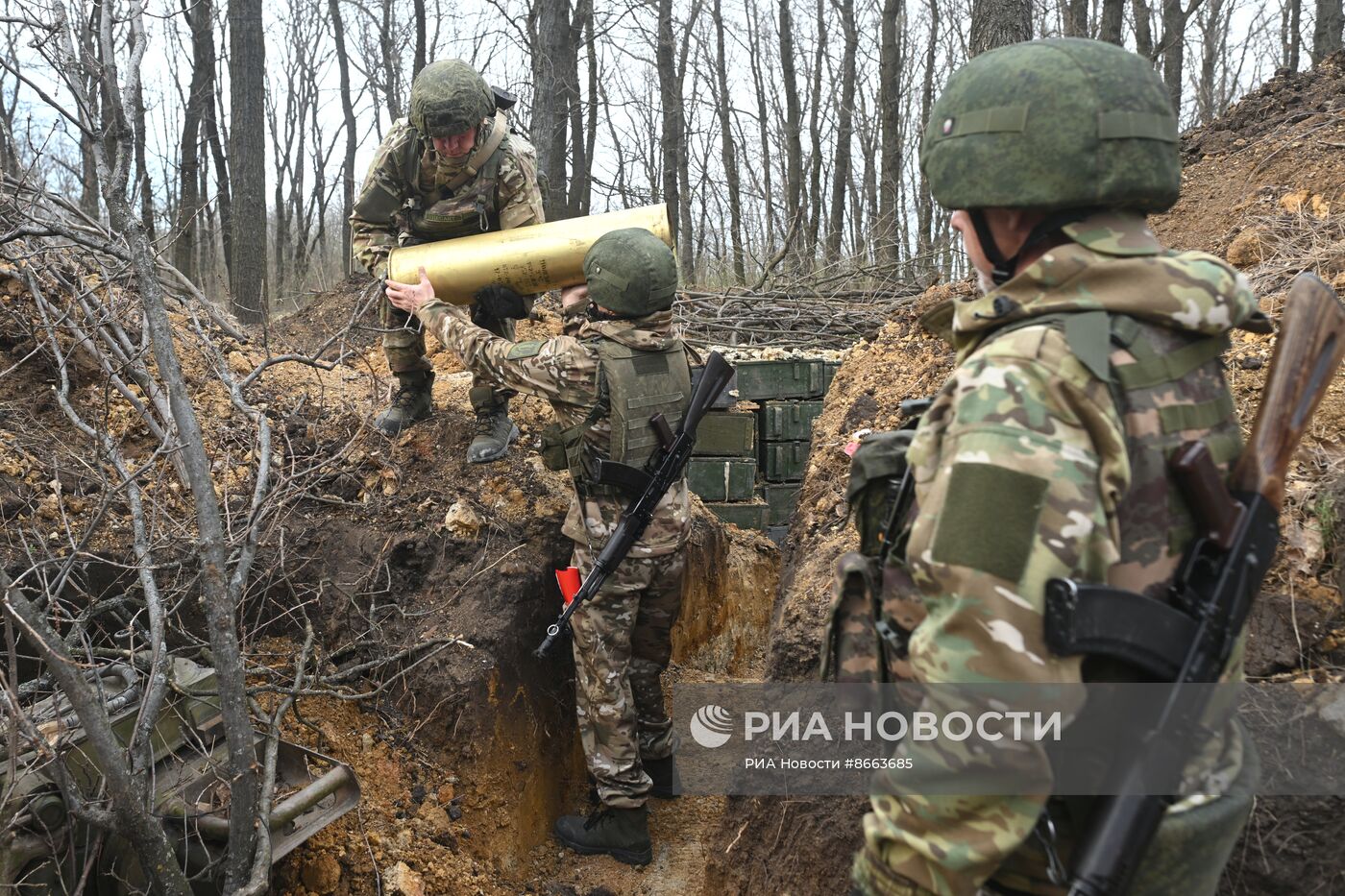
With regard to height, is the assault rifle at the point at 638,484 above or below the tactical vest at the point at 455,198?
below

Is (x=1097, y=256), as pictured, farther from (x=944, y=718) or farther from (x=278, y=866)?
(x=278, y=866)

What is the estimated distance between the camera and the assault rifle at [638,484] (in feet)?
13.7

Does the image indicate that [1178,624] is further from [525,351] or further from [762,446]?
[762,446]

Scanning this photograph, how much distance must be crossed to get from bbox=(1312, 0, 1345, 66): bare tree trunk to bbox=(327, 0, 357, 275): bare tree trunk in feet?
52.5

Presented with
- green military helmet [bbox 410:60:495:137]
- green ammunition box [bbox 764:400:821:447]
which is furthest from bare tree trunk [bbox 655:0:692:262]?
green military helmet [bbox 410:60:495:137]

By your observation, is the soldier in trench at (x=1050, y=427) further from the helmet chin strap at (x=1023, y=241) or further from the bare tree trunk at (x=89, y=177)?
the bare tree trunk at (x=89, y=177)

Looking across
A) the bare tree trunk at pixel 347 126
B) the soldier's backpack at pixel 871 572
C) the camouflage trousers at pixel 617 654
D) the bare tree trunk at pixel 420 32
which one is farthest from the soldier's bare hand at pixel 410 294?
the bare tree trunk at pixel 347 126

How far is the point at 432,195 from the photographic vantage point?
502cm

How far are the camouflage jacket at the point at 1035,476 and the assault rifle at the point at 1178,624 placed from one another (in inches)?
1.4

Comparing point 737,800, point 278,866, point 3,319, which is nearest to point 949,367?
point 737,800

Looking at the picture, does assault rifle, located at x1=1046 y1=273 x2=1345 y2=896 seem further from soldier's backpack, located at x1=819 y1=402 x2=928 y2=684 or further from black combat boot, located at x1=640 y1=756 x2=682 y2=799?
black combat boot, located at x1=640 y1=756 x2=682 y2=799

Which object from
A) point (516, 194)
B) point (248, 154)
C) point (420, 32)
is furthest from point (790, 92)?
point (516, 194)

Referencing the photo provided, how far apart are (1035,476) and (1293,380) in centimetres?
63

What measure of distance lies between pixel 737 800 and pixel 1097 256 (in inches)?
118
